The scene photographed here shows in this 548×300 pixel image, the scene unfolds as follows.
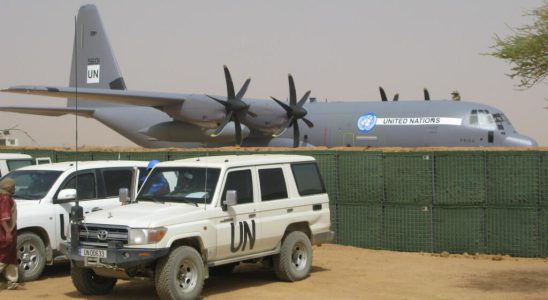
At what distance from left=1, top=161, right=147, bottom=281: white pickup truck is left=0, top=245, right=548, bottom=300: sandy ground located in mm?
479

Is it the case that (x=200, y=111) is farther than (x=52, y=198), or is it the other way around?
(x=200, y=111)

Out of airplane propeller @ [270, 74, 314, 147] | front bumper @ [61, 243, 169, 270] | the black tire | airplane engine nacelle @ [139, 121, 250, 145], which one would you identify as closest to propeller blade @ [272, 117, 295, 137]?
airplane propeller @ [270, 74, 314, 147]

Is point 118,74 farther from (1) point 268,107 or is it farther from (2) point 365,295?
(2) point 365,295

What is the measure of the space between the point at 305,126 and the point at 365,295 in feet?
71.4

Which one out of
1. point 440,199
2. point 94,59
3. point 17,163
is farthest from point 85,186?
point 94,59

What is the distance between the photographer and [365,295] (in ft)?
32.8

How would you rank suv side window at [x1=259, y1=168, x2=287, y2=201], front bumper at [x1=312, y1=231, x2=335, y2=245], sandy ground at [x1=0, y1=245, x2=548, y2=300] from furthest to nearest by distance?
front bumper at [x1=312, y1=231, x2=335, y2=245]
suv side window at [x1=259, y1=168, x2=287, y2=201]
sandy ground at [x1=0, y1=245, x2=548, y2=300]

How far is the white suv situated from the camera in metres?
9.12

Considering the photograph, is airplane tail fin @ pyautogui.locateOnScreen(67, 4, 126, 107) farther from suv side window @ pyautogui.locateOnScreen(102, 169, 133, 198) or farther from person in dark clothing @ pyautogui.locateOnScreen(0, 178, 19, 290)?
person in dark clothing @ pyautogui.locateOnScreen(0, 178, 19, 290)

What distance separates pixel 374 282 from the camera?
11.1m

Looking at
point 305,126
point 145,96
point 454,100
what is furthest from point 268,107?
point 454,100

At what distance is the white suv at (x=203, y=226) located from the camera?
912 cm

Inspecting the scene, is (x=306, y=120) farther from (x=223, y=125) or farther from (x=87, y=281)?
(x=87, y=281)

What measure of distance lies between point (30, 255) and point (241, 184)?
3.61m
